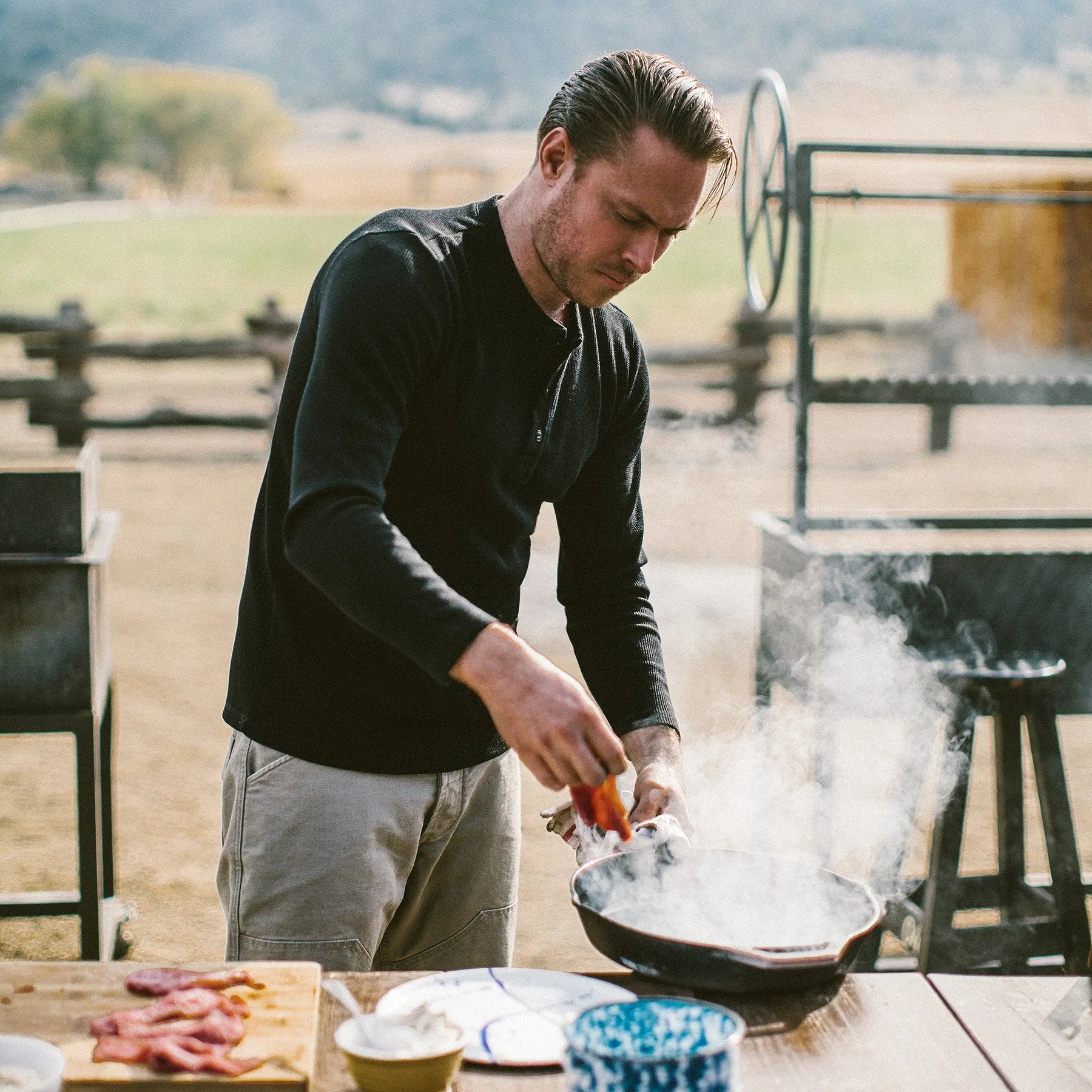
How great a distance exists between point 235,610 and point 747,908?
216 inches

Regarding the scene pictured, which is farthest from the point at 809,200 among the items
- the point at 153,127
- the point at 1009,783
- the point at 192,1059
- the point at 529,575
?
the point at 153,127

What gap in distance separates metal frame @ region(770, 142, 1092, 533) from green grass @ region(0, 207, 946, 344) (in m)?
20.0

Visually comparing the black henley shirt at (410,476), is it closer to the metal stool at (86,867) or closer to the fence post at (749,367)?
the metal stool at (86,867)

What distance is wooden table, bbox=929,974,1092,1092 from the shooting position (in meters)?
1.39

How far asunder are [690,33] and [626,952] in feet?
527

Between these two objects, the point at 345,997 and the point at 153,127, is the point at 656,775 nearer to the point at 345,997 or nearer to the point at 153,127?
the point at 345,997

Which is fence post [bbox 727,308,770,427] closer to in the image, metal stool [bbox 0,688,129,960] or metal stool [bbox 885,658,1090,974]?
metal stool [bbox 885,658,1090,974]

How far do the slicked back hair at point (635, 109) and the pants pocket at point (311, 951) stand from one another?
1152 mm

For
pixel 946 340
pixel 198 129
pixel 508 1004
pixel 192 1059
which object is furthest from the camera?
pixel 198 129

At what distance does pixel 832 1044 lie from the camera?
1418mm

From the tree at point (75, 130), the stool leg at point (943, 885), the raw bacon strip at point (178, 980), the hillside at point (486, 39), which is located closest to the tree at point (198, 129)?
the tree at point (75, 130)

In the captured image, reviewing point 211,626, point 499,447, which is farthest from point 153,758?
point 499,447

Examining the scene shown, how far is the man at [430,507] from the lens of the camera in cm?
161

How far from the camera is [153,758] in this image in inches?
192
